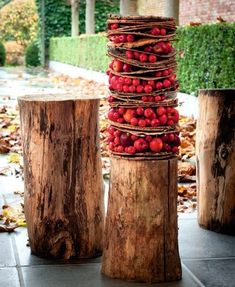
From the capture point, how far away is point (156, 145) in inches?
135

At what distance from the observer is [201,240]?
436 cm

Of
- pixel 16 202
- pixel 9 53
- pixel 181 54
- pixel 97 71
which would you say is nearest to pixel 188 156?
pixel 16 202

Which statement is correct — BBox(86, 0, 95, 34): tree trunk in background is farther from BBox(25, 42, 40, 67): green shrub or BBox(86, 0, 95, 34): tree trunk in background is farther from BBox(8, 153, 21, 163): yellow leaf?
BBox(8, 153, 21, 163): yellow leaf

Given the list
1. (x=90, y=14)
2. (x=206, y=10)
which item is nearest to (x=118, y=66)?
(x=206, y=10)

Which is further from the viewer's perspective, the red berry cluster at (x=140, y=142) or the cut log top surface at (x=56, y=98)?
the cut log top surface at (x=56, y=98)

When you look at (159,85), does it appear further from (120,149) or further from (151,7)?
(151,7)

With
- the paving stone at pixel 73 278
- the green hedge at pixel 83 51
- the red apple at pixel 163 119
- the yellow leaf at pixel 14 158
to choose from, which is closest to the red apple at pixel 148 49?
the red apple at pixel 163 119

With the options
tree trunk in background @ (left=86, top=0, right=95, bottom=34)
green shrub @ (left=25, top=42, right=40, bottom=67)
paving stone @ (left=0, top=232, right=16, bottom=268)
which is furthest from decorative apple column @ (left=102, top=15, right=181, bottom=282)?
green shrub @ (left=25, top=42, right=40, bottom=67)

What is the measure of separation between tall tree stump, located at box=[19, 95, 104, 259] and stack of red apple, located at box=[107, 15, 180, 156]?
1.42ft

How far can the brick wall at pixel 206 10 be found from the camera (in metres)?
15.4

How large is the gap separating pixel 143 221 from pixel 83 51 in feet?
66.0

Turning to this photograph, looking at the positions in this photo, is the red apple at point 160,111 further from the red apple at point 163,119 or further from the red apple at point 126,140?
the red apple at point 126,140

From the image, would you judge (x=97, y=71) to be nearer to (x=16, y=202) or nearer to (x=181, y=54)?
(x=181, y=54)

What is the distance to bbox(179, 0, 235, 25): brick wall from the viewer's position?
50.4 ft
